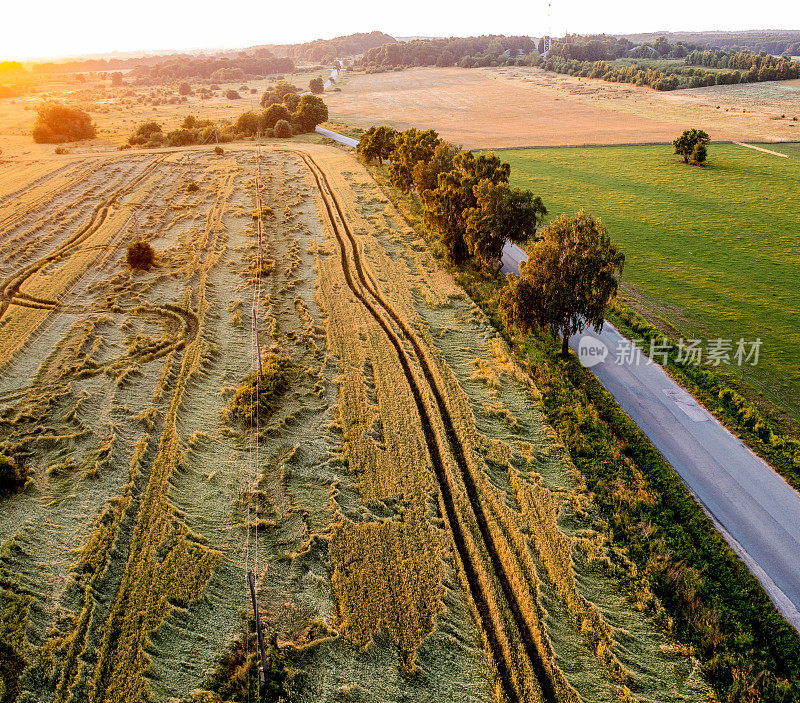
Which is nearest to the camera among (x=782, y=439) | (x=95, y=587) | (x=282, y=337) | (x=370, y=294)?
(x=95, y=587)

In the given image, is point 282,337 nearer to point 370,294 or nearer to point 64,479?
point 370,294

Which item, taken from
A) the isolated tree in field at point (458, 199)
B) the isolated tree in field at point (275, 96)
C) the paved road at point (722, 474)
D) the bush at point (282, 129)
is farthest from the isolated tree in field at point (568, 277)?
the isolated tree in field at point (275, 96)

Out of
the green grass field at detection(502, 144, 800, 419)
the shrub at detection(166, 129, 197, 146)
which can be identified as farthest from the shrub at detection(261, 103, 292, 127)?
the green grass field at detection(502, 144, 800, 419)

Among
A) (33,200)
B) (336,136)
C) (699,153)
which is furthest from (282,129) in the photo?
(699,153)

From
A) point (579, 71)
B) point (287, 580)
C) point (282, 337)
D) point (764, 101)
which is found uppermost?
point (579, 71)

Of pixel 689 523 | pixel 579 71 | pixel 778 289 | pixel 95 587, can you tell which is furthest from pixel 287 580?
pixel 579 71

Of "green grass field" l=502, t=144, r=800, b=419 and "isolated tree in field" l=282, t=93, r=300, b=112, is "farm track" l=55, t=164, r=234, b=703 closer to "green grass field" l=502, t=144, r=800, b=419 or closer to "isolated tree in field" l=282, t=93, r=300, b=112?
"green grass field" l=502, t=144, r=800, b=419
